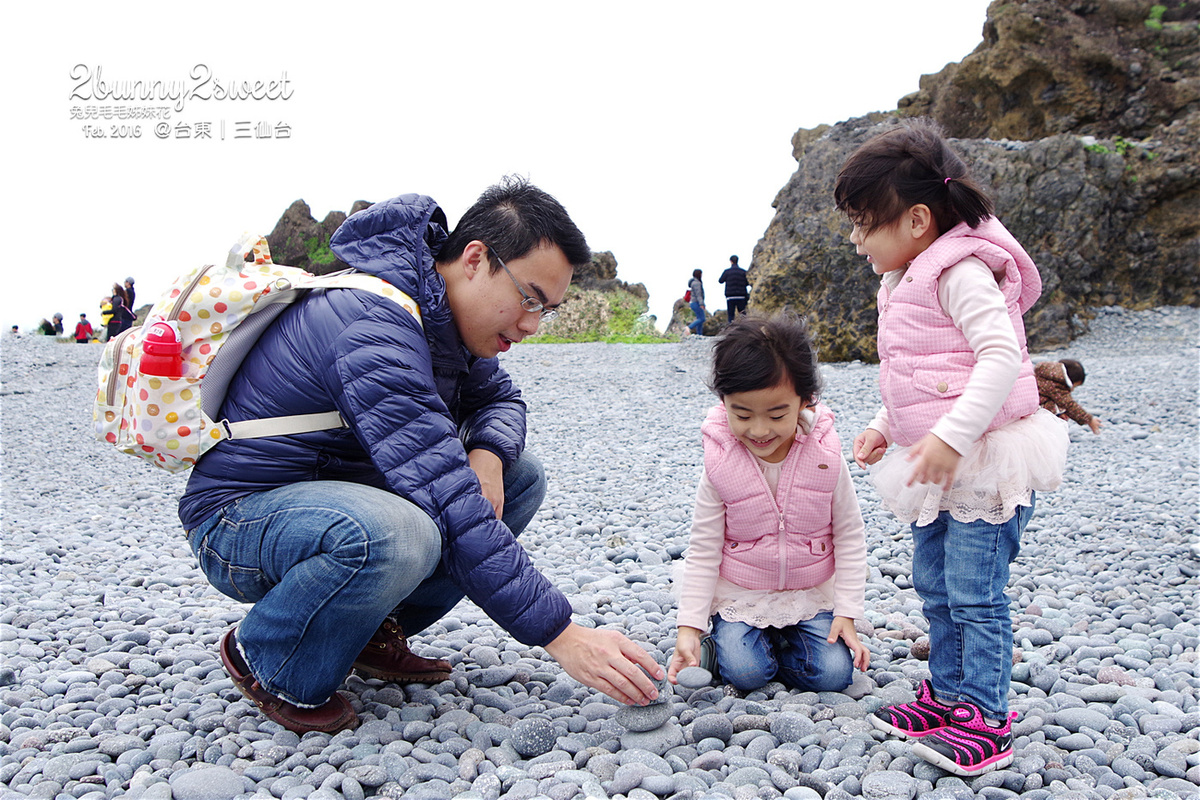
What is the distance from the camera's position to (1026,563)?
401 cm

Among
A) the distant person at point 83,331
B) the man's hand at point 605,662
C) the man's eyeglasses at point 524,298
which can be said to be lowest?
the distant person at point 83,331

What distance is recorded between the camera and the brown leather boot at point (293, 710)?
221cm

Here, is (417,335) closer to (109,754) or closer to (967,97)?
(109,754)

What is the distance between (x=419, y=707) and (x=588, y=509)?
9.56 ft

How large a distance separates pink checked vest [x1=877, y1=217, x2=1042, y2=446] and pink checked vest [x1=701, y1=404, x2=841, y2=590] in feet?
1.09

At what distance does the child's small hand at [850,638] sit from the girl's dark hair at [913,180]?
45.7 inches

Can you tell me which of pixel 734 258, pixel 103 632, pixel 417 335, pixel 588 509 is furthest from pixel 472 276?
pixel 734 258

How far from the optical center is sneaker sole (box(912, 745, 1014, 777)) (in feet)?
6.46

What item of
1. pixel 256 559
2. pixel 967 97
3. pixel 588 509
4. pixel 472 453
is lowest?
pixel 588 509

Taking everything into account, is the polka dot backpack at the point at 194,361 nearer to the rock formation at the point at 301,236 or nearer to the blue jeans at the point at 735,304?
the blue jeans at the point at 735,304

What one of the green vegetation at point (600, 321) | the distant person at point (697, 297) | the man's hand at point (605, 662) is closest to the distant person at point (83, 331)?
the green vegetation at point (600, 321)

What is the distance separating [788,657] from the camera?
2.62 meters

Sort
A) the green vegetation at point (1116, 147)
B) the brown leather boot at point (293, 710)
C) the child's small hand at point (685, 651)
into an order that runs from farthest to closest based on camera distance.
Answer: the green vegetation at point (1116, 147) → the child's small hand at point (685, 651) → the brown leather boot at point (293, 710)

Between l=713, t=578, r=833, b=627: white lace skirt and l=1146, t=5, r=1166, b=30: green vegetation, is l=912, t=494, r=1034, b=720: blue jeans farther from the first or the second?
l=1146, t=5, r=1166, b=30: green vegetation
